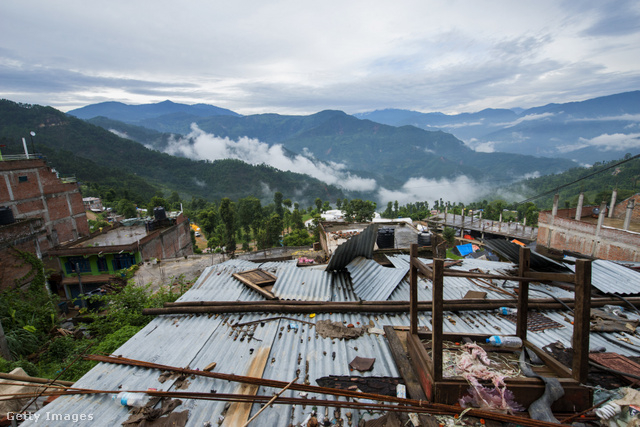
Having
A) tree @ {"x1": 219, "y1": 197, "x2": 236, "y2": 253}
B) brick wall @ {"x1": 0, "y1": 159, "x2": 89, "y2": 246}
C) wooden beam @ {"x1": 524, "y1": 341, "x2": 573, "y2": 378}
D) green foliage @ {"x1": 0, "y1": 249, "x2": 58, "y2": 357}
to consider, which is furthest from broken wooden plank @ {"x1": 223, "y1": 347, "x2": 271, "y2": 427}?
tree @ {"x1": 219, "y1": 197, "x2": 236, "y2": 253}

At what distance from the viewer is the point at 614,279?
6539mm

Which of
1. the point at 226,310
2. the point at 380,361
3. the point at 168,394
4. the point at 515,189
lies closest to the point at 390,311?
the point at 380,361

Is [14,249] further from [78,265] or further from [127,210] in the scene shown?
[127,210]

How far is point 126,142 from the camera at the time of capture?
12181 centimetres

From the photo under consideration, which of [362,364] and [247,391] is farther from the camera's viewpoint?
[362,364]

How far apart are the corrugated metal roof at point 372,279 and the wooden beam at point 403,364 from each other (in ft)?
5.24

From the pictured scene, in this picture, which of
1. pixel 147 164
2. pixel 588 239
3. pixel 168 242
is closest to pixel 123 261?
pixel 168 242

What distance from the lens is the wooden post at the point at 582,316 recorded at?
9.60 ft

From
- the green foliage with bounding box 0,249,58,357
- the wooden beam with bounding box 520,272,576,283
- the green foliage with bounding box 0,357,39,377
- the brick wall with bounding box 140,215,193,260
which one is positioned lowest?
the brick wall with bounding box 140,215,193,260

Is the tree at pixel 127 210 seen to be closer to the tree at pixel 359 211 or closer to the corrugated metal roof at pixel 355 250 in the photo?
the tree at pixel 359 211

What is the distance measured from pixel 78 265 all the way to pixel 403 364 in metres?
23.6

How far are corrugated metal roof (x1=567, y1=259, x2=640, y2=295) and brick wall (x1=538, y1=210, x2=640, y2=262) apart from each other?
811 inches

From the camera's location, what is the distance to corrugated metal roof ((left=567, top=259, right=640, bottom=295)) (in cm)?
617

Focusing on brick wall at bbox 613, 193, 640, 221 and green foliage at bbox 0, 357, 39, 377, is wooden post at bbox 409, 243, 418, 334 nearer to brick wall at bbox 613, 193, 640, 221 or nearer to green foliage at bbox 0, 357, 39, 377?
green foliage at bbox 0, 357, 39, 377
